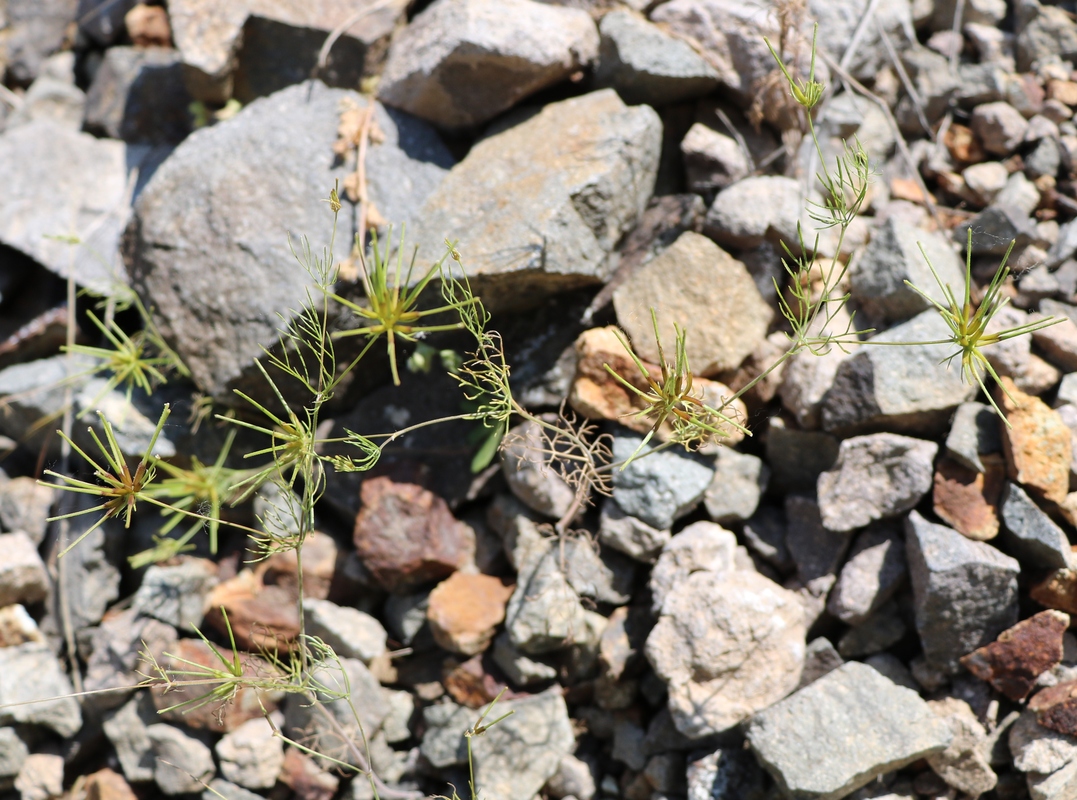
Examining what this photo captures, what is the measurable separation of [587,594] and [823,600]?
753 mm

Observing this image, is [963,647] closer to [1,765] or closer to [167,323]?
[167,323]

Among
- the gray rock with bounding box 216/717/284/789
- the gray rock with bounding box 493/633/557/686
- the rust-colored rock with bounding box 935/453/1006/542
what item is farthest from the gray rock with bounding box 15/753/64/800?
the rust-colored rock with bounding box 935/453/1006/542

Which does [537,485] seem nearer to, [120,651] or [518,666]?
[518,666]

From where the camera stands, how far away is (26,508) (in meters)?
3.29

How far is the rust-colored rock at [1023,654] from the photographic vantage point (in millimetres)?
2264

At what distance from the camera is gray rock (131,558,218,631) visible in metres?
3.00

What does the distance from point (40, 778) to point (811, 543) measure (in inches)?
113

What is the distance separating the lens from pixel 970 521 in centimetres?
239

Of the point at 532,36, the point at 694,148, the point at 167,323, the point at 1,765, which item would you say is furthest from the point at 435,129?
the point at 1,765

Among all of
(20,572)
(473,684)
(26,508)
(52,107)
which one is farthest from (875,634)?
(52,107)

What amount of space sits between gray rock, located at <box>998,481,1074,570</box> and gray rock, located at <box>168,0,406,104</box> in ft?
9.05

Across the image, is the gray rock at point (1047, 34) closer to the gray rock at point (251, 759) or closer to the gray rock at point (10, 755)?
the gray rock at point (251, 759)

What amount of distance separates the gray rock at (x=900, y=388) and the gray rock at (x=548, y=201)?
888 millimetres

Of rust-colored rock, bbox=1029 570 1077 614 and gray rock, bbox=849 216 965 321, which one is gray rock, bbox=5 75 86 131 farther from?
rust-colored rock, bbox=1029 570 1077 614
